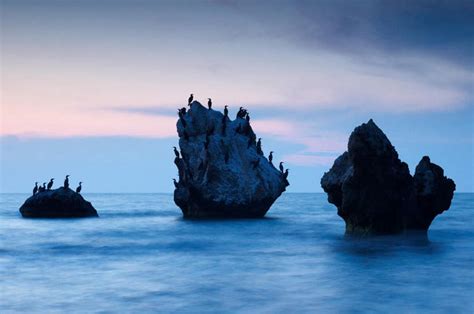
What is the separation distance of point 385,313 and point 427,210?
58.3 feet

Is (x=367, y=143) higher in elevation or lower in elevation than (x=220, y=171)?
higher

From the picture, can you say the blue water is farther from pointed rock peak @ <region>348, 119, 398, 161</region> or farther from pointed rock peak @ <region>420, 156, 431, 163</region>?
pointed rock peak @ <region>420, 156, 431, 163</region>

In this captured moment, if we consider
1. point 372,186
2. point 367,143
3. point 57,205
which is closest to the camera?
point 367,143

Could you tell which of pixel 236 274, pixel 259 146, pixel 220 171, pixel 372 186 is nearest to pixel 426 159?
pixel 372 186

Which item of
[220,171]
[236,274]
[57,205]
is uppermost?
[220,171]

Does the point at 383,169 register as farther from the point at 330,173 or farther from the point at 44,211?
the point at 44,211

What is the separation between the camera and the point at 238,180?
45.2 metres

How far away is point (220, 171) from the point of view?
4541 centimetres

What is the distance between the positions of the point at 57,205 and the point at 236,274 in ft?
94.3

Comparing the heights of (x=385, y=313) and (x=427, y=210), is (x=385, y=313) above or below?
below

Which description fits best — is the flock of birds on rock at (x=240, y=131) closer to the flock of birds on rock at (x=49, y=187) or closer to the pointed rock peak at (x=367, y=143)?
the flock of birds on rock at (x=49, y=187)

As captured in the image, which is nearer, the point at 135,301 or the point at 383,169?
the point at 135,301

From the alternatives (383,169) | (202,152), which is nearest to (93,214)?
(202,152)

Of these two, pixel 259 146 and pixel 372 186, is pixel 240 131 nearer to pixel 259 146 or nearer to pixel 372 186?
pixel 259 146
